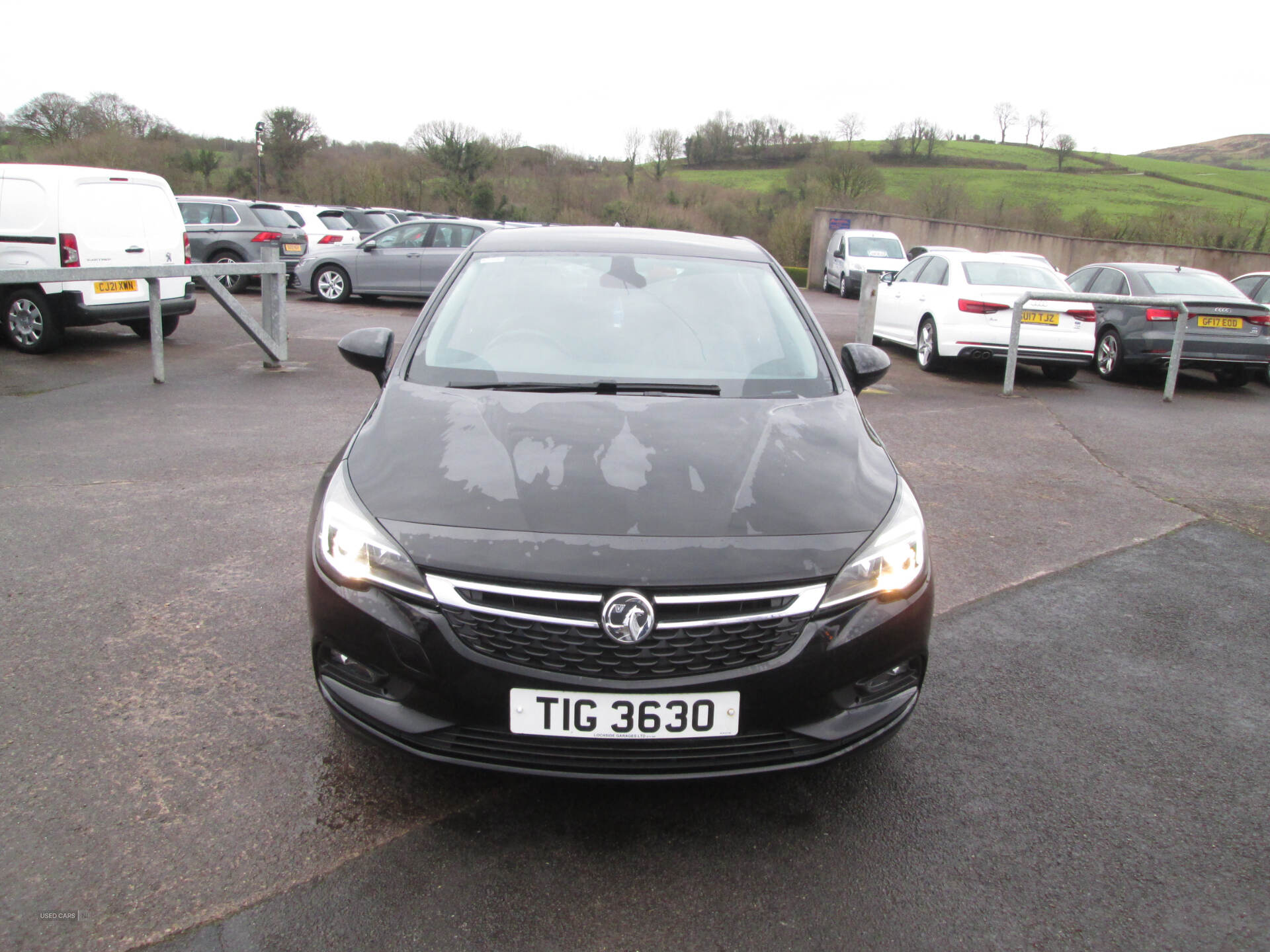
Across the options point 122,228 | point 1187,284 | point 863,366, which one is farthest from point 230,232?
point 863,366

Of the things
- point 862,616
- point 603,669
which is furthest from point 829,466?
point 603,669

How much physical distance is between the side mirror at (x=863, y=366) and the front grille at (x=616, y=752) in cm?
182

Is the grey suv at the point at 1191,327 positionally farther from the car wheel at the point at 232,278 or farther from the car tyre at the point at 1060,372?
the car wheel at the point at 232,278

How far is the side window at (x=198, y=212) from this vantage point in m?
17.7

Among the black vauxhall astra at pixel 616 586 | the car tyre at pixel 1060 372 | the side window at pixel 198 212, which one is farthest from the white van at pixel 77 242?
the car tyre at pixel 1060 372

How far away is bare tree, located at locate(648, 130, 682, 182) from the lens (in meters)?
54.4

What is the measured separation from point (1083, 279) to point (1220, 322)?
2384mm

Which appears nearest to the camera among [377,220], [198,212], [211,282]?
[211,282]

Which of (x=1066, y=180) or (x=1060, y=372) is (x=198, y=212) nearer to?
(x=1060, y=372)

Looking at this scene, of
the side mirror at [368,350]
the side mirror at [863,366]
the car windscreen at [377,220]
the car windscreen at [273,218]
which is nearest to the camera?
the side mirror at [368,350]

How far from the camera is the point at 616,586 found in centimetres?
229

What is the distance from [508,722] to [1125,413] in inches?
366

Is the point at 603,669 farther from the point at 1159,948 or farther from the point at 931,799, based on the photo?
the point at 1159,948

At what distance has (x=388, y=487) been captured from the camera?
104 inches
